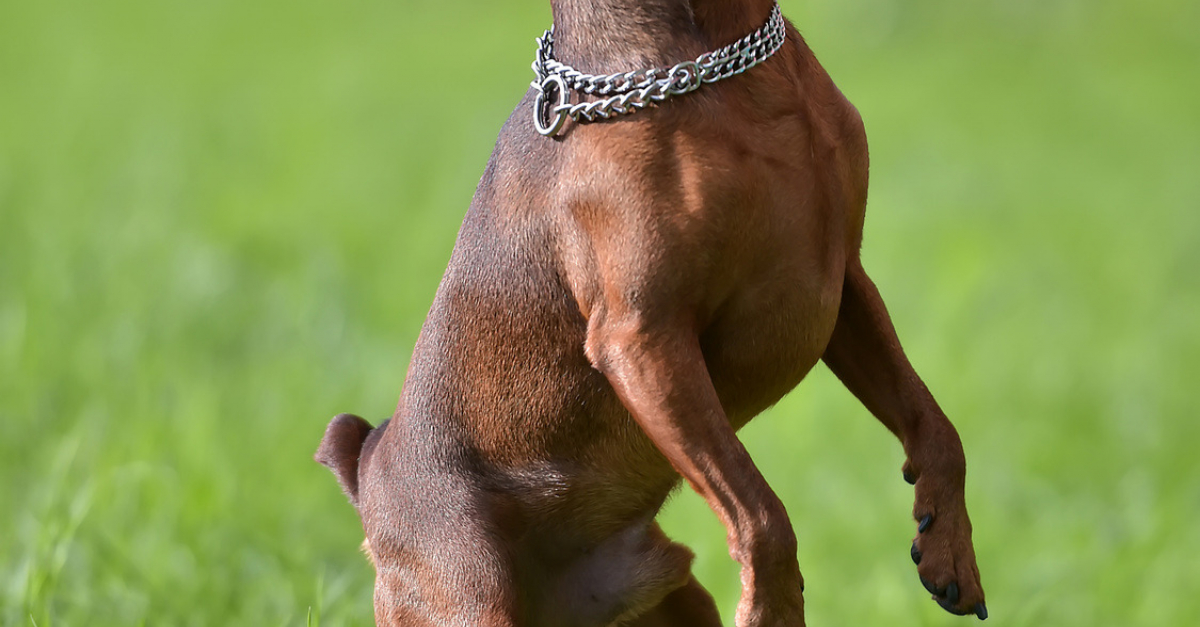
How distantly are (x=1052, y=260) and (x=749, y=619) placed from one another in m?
6.79

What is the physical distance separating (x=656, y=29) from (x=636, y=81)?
103 millimetres

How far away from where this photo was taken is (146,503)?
5.26 metres

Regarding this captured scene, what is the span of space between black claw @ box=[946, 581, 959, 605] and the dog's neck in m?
1.00

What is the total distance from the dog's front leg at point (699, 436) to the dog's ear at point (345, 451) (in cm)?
79

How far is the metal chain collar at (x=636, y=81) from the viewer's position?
7.74 feet

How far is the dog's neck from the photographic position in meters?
2.40

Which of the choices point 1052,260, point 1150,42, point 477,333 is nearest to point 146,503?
point 477,333

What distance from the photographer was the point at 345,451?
2980 mm

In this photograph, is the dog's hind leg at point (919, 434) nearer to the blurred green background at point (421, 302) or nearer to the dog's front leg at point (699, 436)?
the dog's front leg at point (699, 436)

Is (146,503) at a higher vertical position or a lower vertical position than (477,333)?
lower

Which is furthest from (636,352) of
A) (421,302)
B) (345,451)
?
(421,302)

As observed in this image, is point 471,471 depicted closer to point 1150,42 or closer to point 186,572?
point 186,572

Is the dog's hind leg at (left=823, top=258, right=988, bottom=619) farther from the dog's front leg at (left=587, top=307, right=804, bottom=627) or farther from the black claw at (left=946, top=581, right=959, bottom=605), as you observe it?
the dog's front leg at (left=587, top=307, right=804, bottom=627)

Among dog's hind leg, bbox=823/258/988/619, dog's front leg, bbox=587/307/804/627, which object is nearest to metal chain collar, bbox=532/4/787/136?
dog's front leg, bbox=587/307/804/627
